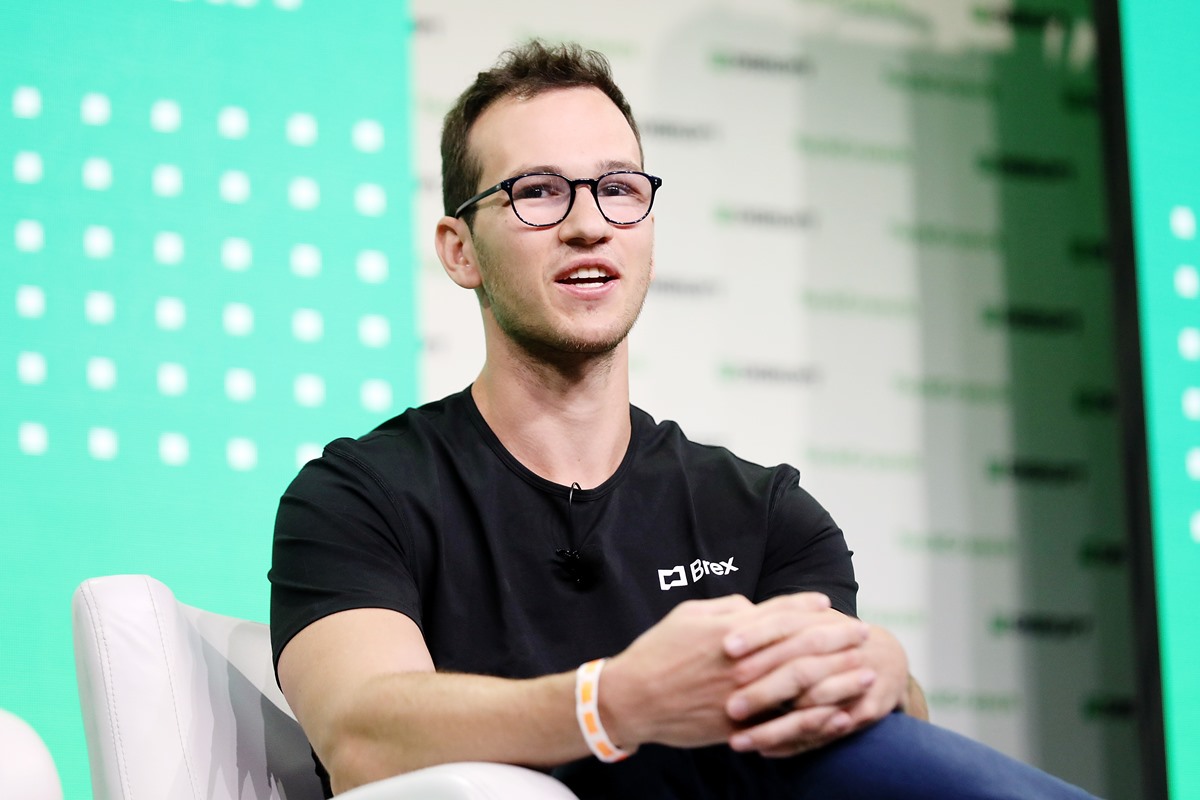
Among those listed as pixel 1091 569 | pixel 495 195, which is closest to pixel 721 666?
pixel 495 195

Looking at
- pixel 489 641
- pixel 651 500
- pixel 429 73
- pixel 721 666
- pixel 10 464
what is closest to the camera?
pixel 721 666

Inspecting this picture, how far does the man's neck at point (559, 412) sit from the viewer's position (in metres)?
1.79

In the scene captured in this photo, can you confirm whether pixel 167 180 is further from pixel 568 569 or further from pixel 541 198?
pixel 568 569

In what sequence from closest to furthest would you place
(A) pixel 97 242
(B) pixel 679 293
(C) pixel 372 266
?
(A) pixel 97 242 → (C) pixel 372 266 → (B) pixel 679 293

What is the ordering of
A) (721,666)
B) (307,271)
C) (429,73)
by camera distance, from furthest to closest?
(429,73)
(307,271)
(721,666)

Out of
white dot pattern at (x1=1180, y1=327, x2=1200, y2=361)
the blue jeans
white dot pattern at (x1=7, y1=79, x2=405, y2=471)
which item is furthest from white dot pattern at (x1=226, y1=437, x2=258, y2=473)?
white dot pattern at (x1=1180, y1=327, x2=1200, y2=361)

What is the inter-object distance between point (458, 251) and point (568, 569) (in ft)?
1.85

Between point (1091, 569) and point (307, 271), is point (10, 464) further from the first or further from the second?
point (1091, 569)

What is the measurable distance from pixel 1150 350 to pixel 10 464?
2429 mm

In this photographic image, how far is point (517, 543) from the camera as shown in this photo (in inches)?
65.7

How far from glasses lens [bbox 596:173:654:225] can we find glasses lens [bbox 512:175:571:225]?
0.17ft

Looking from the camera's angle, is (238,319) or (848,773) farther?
(238,319)

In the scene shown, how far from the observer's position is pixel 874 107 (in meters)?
3.45

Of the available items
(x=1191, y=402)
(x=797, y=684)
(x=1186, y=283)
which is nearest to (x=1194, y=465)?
(x=1191, y=402)
